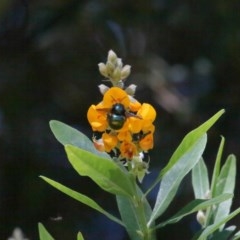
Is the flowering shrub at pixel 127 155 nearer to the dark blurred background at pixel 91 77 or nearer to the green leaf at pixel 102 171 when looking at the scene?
the green leaf at pixel 102 171

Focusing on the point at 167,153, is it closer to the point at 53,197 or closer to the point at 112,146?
the point at 53,197

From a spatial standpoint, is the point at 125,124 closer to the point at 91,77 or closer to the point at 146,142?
the point at 146,142

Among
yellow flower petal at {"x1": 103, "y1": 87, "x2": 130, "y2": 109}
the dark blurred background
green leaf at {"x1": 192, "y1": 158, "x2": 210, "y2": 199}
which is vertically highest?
the dark blurred background

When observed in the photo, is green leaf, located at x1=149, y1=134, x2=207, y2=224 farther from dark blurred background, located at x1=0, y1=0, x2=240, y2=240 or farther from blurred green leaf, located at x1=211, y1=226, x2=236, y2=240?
dark blurred background, located at x1=0, y1=0, x2=240, y2=240

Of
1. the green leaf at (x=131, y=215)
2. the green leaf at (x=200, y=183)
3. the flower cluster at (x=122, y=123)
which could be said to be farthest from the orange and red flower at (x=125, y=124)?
the green leaf at (x=200, y=183)

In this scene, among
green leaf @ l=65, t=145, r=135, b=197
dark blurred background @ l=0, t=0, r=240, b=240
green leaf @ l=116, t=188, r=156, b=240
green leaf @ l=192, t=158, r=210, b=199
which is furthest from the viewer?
dark blurred background @ l=0, t=0, r=240, b=240

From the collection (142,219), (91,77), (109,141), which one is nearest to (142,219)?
(142,219)

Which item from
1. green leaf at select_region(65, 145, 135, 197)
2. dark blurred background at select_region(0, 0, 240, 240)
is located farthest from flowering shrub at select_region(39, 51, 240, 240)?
dark blurred background at select_region(0, 0, 240, 240)
